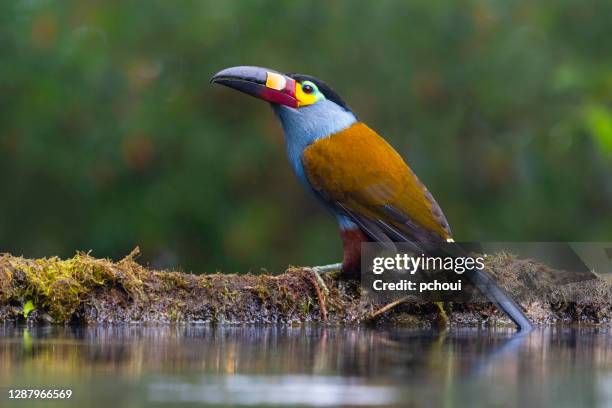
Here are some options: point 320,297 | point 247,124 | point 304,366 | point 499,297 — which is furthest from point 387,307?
point 247,124

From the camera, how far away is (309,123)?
695 centimetres

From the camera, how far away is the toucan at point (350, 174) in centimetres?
635

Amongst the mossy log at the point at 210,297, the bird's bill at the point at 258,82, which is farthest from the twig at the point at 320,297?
the bird's bill at the point at 258,82

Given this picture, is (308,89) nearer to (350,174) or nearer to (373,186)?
(350,174)

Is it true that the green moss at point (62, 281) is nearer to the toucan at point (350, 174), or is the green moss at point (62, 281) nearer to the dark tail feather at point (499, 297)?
the toucan at point (350, 174)

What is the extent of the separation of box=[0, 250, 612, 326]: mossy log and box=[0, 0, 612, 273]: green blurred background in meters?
3.14

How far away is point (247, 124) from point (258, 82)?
2.81m

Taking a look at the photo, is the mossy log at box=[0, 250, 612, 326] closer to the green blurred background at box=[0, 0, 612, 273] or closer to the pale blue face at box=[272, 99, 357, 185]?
the pale blue face at box=[272, 99, 357, 185]

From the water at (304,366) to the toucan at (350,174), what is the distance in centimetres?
63

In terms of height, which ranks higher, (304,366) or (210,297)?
(210,297)

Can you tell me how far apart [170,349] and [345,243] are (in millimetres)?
1622

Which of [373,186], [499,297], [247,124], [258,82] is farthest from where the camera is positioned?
[247,124]

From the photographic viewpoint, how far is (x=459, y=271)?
20.1 feet

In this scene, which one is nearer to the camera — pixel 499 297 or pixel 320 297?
pixel 320 297
